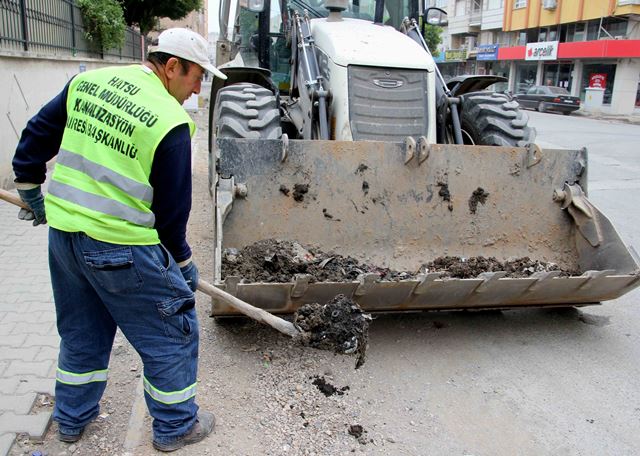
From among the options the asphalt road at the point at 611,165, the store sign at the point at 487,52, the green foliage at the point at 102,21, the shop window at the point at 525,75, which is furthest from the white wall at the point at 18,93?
the store sign at the point at 487,52

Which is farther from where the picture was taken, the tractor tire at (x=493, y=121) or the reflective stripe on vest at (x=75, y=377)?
the tractor tire at (x=493, y=121)

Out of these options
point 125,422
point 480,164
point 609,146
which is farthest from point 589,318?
point 609,146

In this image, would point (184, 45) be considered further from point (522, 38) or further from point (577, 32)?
point (522, 38)

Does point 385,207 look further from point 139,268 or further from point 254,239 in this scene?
point 139,268

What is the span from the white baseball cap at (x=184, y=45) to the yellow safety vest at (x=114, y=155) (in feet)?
0.47

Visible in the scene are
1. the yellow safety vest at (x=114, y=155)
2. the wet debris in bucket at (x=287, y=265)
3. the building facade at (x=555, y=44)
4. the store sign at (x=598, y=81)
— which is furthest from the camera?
the store sign at (x=598, y=81)

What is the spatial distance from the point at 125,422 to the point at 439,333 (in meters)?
2.16

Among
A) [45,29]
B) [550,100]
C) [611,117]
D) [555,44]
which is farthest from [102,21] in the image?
[555,44]

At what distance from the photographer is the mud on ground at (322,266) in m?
3.76

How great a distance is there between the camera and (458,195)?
443 cm

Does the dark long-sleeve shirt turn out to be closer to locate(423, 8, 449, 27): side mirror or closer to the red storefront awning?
locate(423, 8, 449, 27): side mirror

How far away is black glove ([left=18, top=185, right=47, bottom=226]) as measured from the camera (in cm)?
291

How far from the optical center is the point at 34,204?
9.70 ft

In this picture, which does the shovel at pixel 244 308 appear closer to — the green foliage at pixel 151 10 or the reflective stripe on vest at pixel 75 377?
the reflective stripe on vest at pixel 75 377
